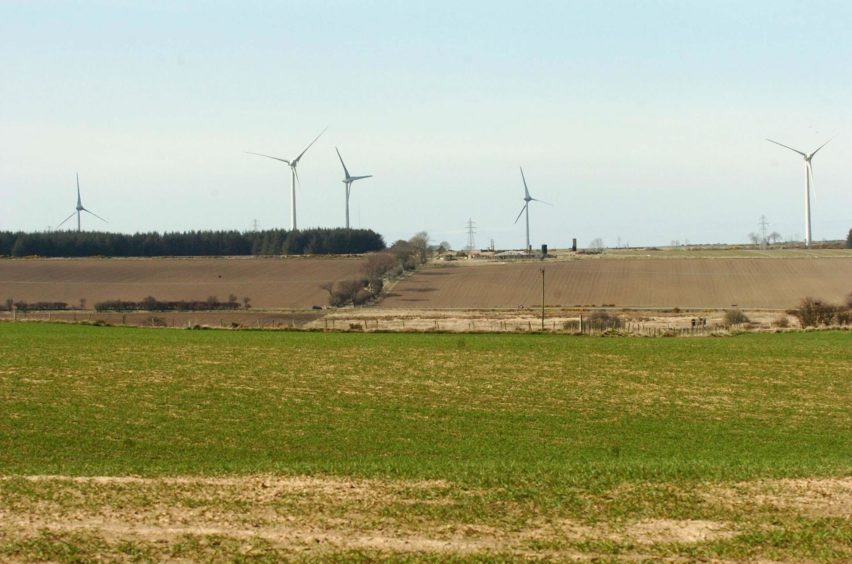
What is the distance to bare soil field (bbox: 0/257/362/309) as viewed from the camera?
92.5 meters

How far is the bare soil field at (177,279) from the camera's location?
3642 inches

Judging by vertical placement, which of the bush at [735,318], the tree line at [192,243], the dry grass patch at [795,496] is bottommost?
the dry grass patch at [795,496]

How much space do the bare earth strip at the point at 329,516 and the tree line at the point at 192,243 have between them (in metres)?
126

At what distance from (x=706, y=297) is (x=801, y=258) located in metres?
27.7

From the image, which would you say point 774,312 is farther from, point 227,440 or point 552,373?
point 227,440

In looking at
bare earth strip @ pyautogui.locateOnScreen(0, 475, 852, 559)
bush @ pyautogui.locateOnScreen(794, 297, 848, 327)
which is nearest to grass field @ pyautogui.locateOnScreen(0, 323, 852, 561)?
bare earth strip @ pyautogui.locateOnScreen(0, 475, 852, 559)

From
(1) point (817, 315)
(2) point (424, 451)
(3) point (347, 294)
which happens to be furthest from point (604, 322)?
(2) point (424, 451)

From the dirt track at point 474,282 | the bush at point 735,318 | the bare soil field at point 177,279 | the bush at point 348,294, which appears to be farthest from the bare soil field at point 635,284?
the bush at point 735,318

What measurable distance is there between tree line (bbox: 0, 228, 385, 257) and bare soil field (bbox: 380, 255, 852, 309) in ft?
110

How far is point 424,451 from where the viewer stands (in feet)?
70.6

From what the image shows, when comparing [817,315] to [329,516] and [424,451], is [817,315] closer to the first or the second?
[424,451]

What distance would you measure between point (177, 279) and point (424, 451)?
278 feet

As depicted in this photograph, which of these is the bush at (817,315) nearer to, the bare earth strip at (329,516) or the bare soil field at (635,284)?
the bare soil field at (635,284)

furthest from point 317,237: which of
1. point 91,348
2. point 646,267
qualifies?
point 91,348
